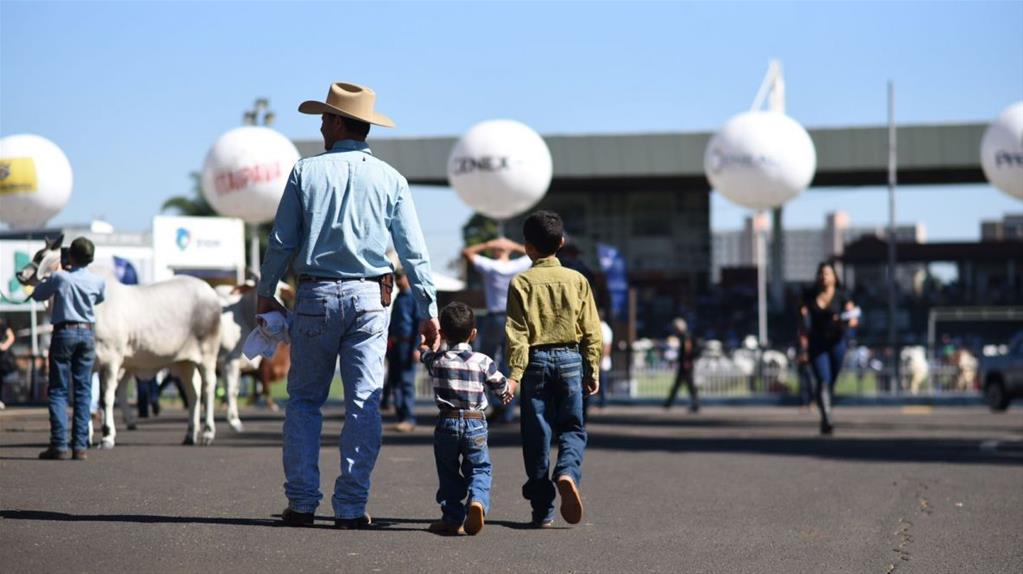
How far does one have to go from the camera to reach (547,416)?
8.45 meters

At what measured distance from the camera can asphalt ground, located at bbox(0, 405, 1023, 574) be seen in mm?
6805

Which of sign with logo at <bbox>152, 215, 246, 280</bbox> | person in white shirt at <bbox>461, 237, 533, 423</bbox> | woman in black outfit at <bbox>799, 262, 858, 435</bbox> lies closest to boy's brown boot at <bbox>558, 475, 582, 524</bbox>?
person in white shirt at <bbox>461, 237, 533, 423</bbox>

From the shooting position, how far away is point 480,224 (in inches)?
2643

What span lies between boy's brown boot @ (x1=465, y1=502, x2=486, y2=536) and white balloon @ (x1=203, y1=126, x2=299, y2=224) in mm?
13832

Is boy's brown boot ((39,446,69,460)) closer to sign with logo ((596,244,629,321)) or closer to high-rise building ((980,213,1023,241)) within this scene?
sign with logo ((596,244,629,321))

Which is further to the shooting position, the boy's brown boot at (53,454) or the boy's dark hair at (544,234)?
the boy's brown boot at (53,454)

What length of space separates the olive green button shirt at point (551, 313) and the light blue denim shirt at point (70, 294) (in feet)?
15.3

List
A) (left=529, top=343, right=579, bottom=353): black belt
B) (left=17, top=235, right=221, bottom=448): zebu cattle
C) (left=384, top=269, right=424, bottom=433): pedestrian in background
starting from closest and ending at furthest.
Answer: (left=529, top=343, right=579, bottom=353): black belt
(left=17, top=235, right=221, bottom=448): zebu cattle
(left=384, top=269, right=424, bottom=433): pedestrian in background

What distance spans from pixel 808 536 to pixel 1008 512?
222cm

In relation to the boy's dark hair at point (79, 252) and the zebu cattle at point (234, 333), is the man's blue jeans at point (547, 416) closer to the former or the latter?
the boy's dark hair at point (79, 252)

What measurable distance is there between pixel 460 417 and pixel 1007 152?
13.9 metres

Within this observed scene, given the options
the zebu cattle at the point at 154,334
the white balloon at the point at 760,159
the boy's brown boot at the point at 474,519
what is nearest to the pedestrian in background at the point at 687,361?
the white balloon at the point at 760,159

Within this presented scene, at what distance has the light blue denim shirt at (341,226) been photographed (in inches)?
301

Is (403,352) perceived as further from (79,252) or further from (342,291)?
(342,291)
